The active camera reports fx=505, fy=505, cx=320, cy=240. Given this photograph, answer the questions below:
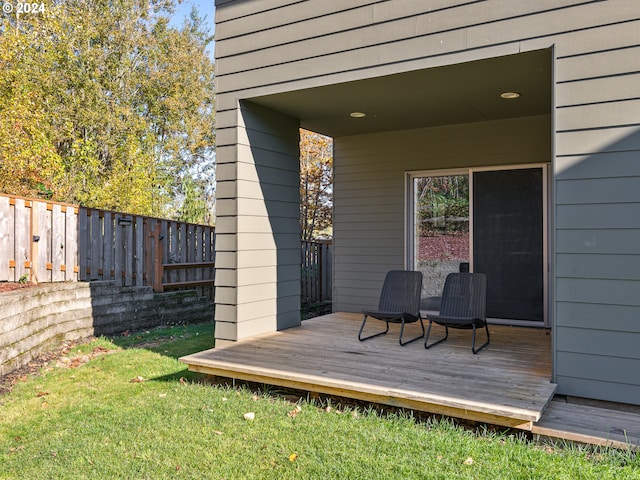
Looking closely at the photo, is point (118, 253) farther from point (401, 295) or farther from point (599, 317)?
point (599, 317)

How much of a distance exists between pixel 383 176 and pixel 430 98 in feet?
6.27

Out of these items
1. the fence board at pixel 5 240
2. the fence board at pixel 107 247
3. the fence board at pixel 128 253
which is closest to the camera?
the fence board at pixel 5 240

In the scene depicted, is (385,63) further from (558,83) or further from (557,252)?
(557,252)

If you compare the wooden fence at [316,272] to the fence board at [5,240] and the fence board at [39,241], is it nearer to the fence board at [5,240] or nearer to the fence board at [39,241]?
the fence board at [39,241]

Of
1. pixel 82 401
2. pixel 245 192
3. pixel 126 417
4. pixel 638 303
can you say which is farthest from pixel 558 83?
pixel 82 401

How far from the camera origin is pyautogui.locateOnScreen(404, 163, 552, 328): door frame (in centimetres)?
581

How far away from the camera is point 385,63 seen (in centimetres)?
418

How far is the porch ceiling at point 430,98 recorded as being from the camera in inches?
162

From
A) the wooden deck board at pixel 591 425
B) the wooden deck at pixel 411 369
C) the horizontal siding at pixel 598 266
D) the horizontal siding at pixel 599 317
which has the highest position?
the horizontal siding at pixel 598 266

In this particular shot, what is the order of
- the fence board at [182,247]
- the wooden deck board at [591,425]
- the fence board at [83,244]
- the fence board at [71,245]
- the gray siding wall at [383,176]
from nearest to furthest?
the wooden deck board at [591,425] → the gray siding wall at [383,176] → the fence board at [71,245] → the fence board at [83,244] → the fence board at [182,247]

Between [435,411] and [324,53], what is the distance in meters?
3.12

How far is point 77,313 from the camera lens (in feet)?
20.0

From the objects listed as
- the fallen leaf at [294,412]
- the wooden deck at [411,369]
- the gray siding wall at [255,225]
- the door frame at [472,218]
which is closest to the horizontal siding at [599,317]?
the wooden deck at [411,369]

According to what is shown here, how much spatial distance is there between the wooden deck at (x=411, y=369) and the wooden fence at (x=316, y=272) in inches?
162
